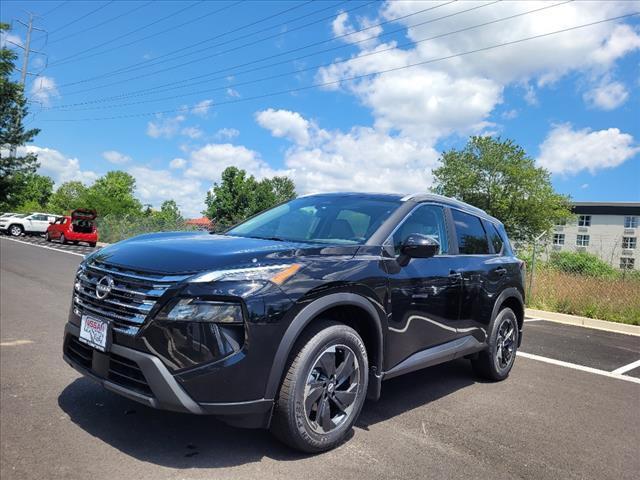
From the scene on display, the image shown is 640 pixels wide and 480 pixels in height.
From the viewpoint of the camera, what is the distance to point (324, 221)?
13.5 ft

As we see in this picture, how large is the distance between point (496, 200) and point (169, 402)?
217ft

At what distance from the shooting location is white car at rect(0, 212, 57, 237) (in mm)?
34906

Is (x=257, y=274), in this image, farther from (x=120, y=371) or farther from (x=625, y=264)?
(x=625, y=264)

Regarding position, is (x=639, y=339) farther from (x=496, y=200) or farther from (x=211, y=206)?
(x=211, y=206)

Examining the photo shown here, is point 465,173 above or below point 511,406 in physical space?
above

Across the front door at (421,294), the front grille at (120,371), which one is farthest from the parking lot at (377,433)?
the front door at (421,294)

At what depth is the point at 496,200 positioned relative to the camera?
212ft

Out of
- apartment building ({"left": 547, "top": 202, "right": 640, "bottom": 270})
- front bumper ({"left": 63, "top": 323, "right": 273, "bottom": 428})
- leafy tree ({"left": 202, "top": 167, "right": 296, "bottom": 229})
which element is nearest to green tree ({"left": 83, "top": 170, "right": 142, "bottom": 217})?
leafy tree ({"left": 202, "top": 167, "right": 296, "bottom": 229})

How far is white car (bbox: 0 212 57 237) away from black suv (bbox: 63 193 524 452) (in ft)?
120

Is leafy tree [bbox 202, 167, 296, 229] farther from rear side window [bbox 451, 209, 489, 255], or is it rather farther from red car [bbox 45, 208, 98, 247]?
rear side window [bbox 451, 209, 489, 255]

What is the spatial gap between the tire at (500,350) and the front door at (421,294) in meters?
0.86

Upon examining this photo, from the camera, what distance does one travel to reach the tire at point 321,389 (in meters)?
2.95

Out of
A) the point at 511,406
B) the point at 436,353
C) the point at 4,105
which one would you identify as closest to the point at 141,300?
the point at 436,353

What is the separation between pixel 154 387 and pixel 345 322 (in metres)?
1.28
